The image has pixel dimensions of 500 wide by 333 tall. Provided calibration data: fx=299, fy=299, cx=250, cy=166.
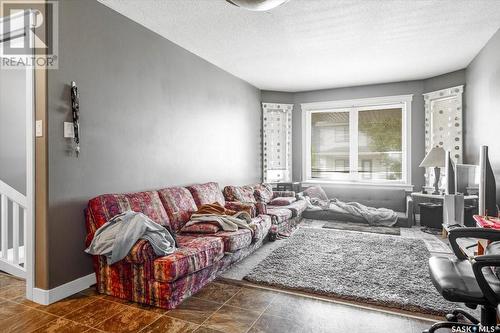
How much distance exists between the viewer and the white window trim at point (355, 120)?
20.0ft

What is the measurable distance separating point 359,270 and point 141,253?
2.22 m

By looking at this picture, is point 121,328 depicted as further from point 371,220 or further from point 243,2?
point 371,220

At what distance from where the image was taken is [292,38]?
388cm

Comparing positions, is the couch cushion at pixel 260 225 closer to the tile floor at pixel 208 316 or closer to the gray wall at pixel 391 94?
the tile floor at pixel 208 316

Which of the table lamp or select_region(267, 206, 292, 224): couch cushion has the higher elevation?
the table lamp

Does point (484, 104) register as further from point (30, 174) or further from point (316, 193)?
point (30, 174)

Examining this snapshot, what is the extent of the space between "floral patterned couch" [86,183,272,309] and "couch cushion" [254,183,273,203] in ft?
5.92

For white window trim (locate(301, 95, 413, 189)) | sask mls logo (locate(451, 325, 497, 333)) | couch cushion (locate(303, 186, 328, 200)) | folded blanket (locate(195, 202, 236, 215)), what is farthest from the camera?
couch cushion (locate(303, 186, 328, 200))

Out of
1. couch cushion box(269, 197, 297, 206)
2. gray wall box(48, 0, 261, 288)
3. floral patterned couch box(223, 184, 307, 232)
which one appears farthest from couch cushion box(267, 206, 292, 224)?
gray wall box(48, 0, 261, 288)

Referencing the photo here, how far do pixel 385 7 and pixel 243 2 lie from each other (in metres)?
1.69

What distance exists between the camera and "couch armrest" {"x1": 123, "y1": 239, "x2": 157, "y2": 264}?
2348mm

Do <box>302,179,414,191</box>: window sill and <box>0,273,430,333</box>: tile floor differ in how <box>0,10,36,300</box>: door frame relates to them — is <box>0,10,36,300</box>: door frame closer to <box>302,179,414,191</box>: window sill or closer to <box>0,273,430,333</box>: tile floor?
<box>0,273,430,333</box>: tile floor

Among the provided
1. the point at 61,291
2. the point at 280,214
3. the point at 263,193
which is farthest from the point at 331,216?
the point at 61,291

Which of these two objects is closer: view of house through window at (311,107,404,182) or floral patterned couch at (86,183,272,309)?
floral patterned couch at (86,183,272,309)
